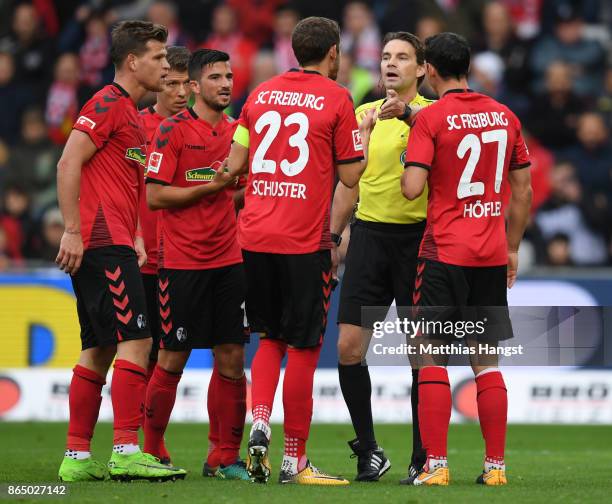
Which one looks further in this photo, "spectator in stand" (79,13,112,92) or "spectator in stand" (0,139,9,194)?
"spectator in stand" (79,13,112,92)

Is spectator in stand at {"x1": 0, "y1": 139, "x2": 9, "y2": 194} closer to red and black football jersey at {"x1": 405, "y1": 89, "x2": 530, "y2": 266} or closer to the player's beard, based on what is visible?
the player's beard

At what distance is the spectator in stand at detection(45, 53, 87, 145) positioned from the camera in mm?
17016

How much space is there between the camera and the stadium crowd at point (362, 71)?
50.1 ft

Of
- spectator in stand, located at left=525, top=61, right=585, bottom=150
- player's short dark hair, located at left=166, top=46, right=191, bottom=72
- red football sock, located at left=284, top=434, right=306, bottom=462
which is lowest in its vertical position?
red football sock, located at left=284, top=434, right=306, bottom=462

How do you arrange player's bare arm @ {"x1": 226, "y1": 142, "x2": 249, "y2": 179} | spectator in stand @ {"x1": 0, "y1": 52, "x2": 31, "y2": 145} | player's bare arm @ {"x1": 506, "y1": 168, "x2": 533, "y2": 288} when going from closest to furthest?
player's bare arm @ {"x1": 226, "y1": 142, "x2": 249, "y2": 179} < player's bare arm @ {"x1": 506, "y1": 168, "x2": 533, "y2": 288} < spectator in stand @ {"x1": 0, "y1": 52, "x2": 31, "y2": 145}

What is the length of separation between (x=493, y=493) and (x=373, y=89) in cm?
903

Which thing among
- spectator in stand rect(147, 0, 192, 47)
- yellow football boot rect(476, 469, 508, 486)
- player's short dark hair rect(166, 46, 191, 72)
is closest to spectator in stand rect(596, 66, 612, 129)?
spectator in stand rect(147, 0, 192, 47)

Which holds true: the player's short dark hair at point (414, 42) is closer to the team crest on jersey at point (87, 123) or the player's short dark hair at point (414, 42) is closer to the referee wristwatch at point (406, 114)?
the referee wristwatch at point (406, 114)

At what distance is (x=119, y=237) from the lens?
7516mm

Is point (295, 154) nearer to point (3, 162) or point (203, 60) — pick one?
point (203, 60)

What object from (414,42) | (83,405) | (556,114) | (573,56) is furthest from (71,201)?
(573,56)

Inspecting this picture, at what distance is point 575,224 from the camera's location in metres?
15.2

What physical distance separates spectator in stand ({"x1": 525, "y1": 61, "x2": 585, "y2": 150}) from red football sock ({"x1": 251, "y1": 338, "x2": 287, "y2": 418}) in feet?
30.3

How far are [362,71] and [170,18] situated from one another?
3.02 m
